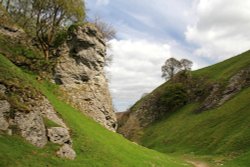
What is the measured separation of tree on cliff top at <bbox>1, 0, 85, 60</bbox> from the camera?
57.5m

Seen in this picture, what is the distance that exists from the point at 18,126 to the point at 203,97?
83.4 m

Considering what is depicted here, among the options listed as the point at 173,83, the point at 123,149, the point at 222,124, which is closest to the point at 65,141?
the point at 123,149

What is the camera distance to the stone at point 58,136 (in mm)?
32312

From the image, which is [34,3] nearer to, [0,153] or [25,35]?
[25,35]

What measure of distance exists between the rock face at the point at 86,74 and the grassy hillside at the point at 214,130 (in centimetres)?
1983

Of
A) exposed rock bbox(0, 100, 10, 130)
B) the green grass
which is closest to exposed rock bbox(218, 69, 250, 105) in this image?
the green grass

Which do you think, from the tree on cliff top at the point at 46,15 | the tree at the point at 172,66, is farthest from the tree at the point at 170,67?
the tree on cliff top at the point at 46,15

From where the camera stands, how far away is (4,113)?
2967 centimetres

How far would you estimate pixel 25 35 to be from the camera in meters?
53.6

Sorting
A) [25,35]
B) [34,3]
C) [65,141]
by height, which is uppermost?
[34,3]

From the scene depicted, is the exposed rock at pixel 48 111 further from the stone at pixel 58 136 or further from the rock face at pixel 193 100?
the rock face at pixel 193 100

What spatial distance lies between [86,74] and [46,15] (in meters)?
11.8

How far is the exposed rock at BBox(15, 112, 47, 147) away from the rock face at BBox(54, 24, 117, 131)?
18845 mm

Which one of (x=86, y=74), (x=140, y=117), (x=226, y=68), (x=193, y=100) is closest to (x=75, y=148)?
(x=86, y=74)
